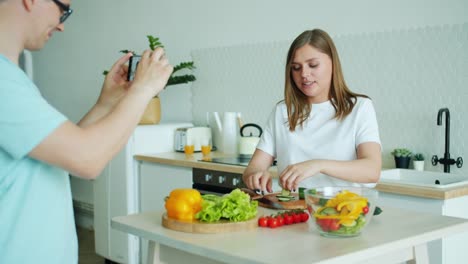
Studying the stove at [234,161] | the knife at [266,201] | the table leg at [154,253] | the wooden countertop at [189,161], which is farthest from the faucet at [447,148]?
the table leg at [154,253]

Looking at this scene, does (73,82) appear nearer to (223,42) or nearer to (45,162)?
(223,42)

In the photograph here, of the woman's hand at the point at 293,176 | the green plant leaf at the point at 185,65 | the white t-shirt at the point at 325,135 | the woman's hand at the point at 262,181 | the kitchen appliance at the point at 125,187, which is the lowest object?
the kitchen appliance at the point at 125,187

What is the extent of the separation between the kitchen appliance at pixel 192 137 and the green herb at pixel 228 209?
2719 mm

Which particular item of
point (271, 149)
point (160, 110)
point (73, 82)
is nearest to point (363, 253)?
point (271, 149)

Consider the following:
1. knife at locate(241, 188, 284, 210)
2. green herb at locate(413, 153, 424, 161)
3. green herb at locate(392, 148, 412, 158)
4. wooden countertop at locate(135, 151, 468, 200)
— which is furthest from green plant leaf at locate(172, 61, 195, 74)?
knife at locate(241, 188, 284, 210)

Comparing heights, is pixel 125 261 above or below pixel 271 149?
below

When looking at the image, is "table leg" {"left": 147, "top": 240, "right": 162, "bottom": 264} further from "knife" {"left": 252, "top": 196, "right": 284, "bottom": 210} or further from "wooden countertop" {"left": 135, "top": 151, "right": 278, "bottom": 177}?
"wooden countertop" {"left": 135, "top": 151, "right": 278, "bottom": 177}

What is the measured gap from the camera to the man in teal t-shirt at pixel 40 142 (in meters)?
1.29

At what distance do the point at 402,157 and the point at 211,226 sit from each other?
6.29ft

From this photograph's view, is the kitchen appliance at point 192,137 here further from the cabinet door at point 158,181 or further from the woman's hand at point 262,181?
the woman's hand at point 262,181

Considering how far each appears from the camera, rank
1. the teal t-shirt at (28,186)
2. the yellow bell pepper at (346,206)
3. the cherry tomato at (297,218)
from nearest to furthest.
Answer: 1. the teal t-shirt at (28,186)
2. the yellow bell pepper at (346,206)
3. the cherry tomato at (297,218)

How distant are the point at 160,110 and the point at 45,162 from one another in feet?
11.7

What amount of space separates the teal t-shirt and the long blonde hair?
1.18 m

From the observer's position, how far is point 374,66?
366 cm
